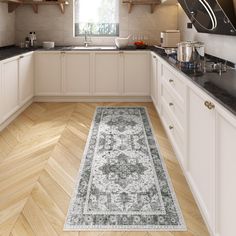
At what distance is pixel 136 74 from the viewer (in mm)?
5168

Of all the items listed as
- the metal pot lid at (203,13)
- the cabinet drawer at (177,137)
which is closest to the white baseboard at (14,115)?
the cabinet drawer at (177,137)

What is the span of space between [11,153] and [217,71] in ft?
6.15

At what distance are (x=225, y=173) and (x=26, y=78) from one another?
12.2ft

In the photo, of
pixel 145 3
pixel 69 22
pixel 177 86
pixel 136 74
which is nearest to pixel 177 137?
pixel 177 86

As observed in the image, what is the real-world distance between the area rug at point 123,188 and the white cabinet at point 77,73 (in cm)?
158

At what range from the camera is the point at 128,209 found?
207cm

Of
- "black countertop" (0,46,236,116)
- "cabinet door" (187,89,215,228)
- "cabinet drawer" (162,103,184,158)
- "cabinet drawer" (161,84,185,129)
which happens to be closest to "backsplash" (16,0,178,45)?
"cabinet drawer" (161,84,185,129)

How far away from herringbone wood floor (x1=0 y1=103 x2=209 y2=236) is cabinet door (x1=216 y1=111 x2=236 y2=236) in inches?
14.5

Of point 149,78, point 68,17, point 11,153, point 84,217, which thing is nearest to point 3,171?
point 11,153

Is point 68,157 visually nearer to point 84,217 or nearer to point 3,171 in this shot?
point 3,171

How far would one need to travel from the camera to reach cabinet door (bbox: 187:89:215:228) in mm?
1668

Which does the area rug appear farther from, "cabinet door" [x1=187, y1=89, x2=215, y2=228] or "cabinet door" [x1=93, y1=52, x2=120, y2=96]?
"cabinet door" [x1=93, y1=52, x2=120, y2=96]

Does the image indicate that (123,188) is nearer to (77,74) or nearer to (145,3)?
(77,74)

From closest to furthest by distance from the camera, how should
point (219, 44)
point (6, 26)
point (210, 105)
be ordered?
1. point (210, 105)
2. point (219, 44)
3. point (6, 26)
